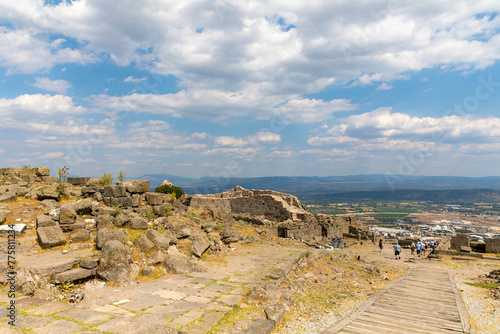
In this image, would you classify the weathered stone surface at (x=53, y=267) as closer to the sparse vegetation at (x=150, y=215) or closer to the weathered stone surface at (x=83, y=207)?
the weathered stone surface at (x=83, y=207)

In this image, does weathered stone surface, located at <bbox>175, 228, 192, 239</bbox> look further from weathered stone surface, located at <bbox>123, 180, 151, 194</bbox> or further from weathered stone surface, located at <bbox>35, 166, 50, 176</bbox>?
weathered stone surface, located at <bbox>35, 166, 50, 176</bbox>

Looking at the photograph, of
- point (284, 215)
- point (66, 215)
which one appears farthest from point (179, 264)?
point (284, 215)

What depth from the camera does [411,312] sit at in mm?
8062

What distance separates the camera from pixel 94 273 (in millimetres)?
7262

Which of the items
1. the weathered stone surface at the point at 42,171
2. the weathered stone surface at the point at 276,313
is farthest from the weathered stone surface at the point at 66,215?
the weathered stone surface at the point at 42,171

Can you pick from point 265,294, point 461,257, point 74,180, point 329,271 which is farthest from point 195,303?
point 461,257

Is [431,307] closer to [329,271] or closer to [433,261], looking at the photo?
[329,271]

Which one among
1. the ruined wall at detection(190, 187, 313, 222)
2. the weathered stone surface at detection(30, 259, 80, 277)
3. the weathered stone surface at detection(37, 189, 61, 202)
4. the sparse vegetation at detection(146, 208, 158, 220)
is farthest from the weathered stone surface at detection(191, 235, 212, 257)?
the ruined wall at detection(190, 187, 313, 222)

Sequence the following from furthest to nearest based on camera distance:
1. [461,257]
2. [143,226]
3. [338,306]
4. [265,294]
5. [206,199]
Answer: [206,199] → [461,257] → [143,226] → [338,306] → [265,294]

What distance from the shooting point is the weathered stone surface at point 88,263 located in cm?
719

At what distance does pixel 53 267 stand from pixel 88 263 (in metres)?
0.75

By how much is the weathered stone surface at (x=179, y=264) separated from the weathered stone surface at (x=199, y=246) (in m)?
0.86

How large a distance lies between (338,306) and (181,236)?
6.13 metres

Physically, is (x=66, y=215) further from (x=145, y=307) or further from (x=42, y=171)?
(x=42, y=171)
